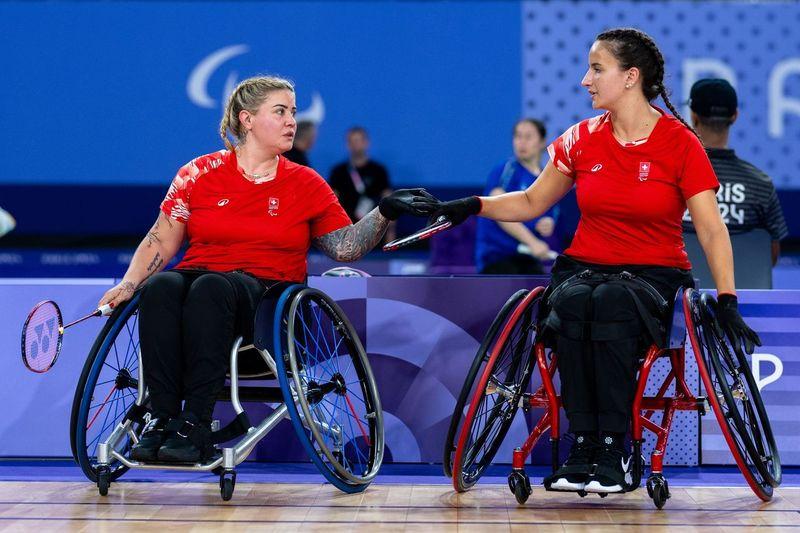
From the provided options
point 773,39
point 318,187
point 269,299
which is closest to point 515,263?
point 318,187

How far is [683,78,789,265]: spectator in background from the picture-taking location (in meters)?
4.48

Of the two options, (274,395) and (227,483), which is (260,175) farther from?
(227,483)

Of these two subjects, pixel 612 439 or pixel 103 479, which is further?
pixel 103 479

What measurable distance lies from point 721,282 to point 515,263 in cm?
Answer: 255

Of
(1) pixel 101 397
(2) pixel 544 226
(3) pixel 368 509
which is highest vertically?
(2) pixel 544 226

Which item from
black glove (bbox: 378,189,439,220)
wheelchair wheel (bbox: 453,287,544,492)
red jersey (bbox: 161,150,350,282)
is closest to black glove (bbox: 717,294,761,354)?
wheelchair wheel (bbox: 453,287,544,492)

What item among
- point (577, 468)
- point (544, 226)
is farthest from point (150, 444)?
point (544, 226)

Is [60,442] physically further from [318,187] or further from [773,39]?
[773,39]

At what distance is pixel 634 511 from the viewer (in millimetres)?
3301

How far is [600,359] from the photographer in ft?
10.7

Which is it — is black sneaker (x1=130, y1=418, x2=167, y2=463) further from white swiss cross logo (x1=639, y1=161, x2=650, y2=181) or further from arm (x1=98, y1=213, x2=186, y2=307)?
white swiss cross logo (x1=639, y1=161, x2=650, y2=181)

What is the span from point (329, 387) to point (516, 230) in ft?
8.33

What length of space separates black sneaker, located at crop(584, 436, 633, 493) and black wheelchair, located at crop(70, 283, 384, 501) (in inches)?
27.8

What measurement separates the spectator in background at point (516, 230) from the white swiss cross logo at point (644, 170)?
2.34m
